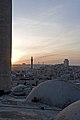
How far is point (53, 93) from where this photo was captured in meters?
16.3

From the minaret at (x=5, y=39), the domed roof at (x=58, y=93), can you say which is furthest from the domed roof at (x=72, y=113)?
the minaret at (x=5, y=39)

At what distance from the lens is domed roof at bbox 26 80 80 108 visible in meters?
15.9

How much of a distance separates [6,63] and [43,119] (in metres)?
13.6

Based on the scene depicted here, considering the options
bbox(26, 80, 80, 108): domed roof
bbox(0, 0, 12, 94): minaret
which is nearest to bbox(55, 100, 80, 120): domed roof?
bbox(26, 80, 80, 108): domed roof

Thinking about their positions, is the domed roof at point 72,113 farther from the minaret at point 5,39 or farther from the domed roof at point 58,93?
the minaret at point 5,39

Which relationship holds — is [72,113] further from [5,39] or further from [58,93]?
[5,39]

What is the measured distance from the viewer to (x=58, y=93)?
53.3 feet

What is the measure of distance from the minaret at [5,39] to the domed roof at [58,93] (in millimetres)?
7856

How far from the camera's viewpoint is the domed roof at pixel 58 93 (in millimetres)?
15930

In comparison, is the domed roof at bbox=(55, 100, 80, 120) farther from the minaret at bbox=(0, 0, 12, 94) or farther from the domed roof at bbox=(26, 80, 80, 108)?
the minaret at bbox=(0, 0, 12, 94)

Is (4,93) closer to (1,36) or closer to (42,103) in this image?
A: (1,36)

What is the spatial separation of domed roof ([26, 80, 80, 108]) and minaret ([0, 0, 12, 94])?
25.8 ft

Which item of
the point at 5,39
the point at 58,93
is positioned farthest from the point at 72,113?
the point at 5,39

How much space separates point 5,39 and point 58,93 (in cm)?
953
